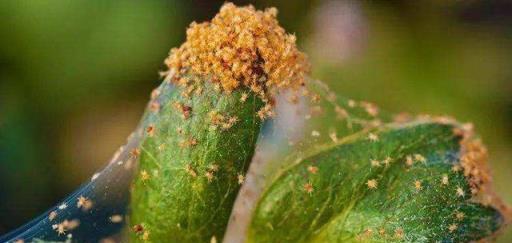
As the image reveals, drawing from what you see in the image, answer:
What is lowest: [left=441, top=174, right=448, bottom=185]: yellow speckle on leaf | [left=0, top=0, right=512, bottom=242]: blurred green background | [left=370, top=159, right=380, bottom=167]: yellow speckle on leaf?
Answer: [left=441, top=174, right=448, bottom=185]: yellow speckle on leaf

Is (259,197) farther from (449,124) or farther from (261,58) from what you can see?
(449,124)

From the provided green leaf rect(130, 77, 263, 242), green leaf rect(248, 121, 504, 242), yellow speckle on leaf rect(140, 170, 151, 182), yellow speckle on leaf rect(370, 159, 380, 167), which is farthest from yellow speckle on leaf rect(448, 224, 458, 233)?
yellow speckle on leaf rect(140, 170, 151, 182)

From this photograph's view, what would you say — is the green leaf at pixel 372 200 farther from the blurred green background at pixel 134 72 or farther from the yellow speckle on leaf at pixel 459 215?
the blurred green background at pixel 134 72

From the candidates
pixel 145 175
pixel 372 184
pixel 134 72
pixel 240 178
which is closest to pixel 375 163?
pixel 372 184

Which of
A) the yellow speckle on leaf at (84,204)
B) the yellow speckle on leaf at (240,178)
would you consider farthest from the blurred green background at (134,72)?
the yellow speckle on leaf at (240,178)

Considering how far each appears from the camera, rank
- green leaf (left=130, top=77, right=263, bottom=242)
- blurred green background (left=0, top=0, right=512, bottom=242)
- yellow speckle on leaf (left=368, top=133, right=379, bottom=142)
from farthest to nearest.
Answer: blurred green background (left=0, top=0, right=512, bottom=242), yellow speckle on leaf (left=368, top=133, right=379, bottom=142), green leaf (left=130, top=77, right=263, bottom=242)

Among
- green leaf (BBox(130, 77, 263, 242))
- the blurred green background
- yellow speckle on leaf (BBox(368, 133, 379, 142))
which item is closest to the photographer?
green leaf (BBox(130, 77, 263, 242))

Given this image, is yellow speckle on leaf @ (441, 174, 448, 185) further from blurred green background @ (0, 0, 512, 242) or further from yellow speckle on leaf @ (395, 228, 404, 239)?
blurred green background @ (0, 0, 512, 242)

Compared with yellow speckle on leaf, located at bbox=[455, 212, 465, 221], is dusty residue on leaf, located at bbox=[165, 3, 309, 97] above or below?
above
